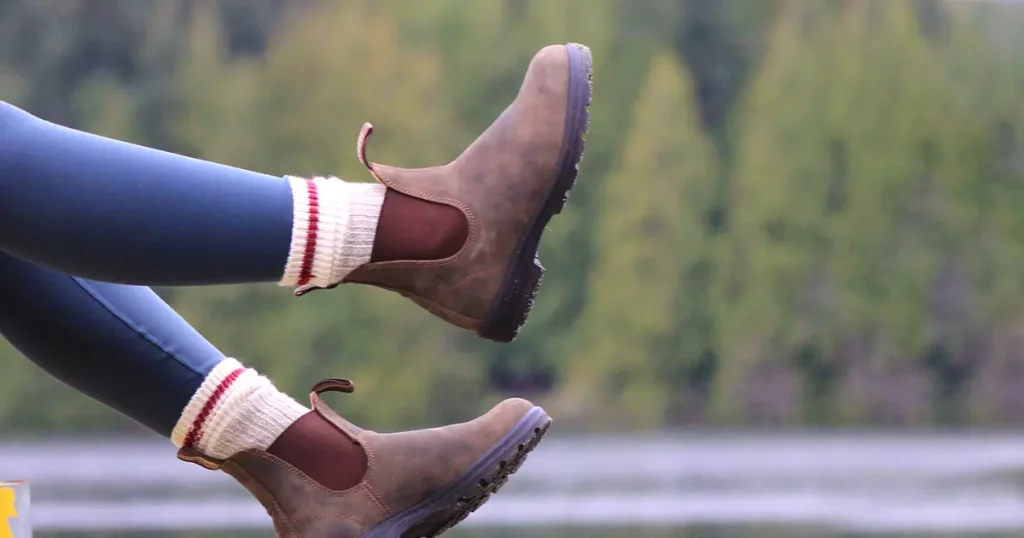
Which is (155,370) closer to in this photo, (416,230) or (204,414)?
Answer: (204,414)

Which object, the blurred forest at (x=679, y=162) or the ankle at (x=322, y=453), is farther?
the blurred forest at (x=679, y=162)

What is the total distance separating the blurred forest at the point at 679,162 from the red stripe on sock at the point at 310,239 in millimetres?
1836

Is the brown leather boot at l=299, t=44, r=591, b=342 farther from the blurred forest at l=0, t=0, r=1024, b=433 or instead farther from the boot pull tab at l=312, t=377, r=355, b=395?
the blurred forest at l=0, t=0, r=1024, b=433

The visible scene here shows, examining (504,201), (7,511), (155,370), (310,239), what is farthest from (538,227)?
(7,511)

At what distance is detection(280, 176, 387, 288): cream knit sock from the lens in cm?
57

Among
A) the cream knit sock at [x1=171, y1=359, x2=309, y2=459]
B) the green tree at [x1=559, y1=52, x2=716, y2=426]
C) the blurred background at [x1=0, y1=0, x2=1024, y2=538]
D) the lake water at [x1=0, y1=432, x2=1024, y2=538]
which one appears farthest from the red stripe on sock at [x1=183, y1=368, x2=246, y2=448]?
the green tree at [x1=559, y1=52, x2=716, y2=426]

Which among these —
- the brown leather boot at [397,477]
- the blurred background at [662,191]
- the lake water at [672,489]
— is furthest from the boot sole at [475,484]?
the blurred background at [662,191]

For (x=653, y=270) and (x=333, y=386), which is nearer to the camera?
(x=333, y=386)

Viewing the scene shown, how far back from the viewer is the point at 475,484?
0.67 m

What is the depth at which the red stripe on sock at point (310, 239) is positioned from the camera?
0.57 meters

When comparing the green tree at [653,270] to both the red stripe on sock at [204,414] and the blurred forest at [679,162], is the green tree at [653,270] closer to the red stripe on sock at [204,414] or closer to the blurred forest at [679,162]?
the blurred forest at [679,162]

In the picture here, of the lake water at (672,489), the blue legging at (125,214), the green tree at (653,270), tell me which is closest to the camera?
the blue legging at (125,214)

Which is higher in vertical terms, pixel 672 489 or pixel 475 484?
pixel 475 484

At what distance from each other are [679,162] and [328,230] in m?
2.13
